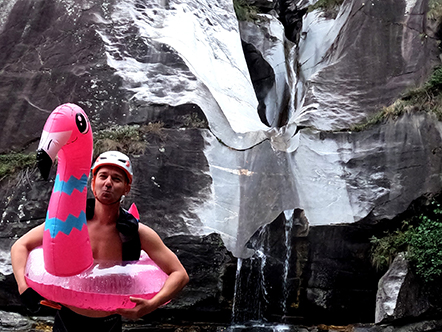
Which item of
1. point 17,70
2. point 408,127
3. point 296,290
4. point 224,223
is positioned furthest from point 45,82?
point 408,127

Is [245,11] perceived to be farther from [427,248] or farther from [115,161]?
[115,161]

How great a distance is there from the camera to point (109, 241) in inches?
93.7

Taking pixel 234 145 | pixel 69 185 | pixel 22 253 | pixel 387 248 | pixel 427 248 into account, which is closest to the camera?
pixel 69 185

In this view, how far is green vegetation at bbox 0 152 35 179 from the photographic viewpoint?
18.2 feet

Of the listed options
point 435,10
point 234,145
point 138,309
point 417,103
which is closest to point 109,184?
point 138,309

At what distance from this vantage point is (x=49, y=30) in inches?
255

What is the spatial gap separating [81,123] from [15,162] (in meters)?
3.91

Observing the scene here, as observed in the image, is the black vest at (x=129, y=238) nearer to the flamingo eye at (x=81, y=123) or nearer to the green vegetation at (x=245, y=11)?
the flamingo eye at (x=81, y=123)

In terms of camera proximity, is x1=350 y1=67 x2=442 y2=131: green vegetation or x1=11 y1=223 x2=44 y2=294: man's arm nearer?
x1=11 y1=223 x2=44 y2=294: man's arm

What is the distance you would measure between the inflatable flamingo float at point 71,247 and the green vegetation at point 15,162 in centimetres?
365

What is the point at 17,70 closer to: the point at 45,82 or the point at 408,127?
the point at 45,82

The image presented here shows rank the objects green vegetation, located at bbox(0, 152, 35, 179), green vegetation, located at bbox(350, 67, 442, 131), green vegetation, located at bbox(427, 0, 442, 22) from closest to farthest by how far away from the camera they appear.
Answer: green vegetation, located at bbox(0, 152, 35, 179) → green vegetation, located at bbox(350, 67, 442, 131) → green vegetation, located at bbox(427, 0, 442, 22)

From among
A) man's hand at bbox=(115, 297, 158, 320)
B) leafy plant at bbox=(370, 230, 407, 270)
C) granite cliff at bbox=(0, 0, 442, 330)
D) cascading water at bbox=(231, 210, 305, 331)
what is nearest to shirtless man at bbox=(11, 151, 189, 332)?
man's hand at bbox=(115, 297, 158, 320)

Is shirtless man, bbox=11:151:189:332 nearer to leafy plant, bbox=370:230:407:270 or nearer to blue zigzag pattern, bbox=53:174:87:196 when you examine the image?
blue zigzag pattern, bbox=53:174:87:196
